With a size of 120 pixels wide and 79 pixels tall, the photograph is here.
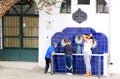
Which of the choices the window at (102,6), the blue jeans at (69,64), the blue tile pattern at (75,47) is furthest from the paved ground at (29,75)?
the window at (102,6)

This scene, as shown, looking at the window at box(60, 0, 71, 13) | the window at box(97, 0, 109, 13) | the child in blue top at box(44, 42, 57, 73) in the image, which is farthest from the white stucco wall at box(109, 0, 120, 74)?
the child in blue top at box(44, 42, 57, 73)

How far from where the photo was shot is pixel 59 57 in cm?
1933

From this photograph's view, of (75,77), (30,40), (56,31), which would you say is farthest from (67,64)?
(30,40)

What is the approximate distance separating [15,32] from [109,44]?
507 centimetres

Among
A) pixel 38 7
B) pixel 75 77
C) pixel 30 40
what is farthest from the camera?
pixel 30 40

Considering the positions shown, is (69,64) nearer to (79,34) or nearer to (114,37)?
(79,34)

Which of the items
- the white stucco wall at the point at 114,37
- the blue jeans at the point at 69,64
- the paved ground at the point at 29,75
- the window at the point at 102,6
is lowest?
the paved ground at the point at 29,75

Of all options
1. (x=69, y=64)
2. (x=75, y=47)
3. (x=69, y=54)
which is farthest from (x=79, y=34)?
(x=69, y=64)

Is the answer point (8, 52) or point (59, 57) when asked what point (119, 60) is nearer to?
point (59, 57)

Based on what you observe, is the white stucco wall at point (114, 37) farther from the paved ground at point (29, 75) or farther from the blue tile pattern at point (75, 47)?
the paved ground at point (29, 75)

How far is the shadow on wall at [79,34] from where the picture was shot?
19.0 metres

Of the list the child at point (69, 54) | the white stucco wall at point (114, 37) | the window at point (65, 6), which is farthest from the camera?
the window at point (65, 6)

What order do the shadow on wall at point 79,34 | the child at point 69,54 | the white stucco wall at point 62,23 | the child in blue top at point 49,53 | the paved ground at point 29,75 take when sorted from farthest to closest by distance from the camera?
1. the white stucco wall at point 62,23
2. the shadow on wall at point 79,34
3. the child in blue top at point 49,53
4. the child at point 69,54
5. the paved ground at point 29,75

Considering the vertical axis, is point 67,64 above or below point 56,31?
below
